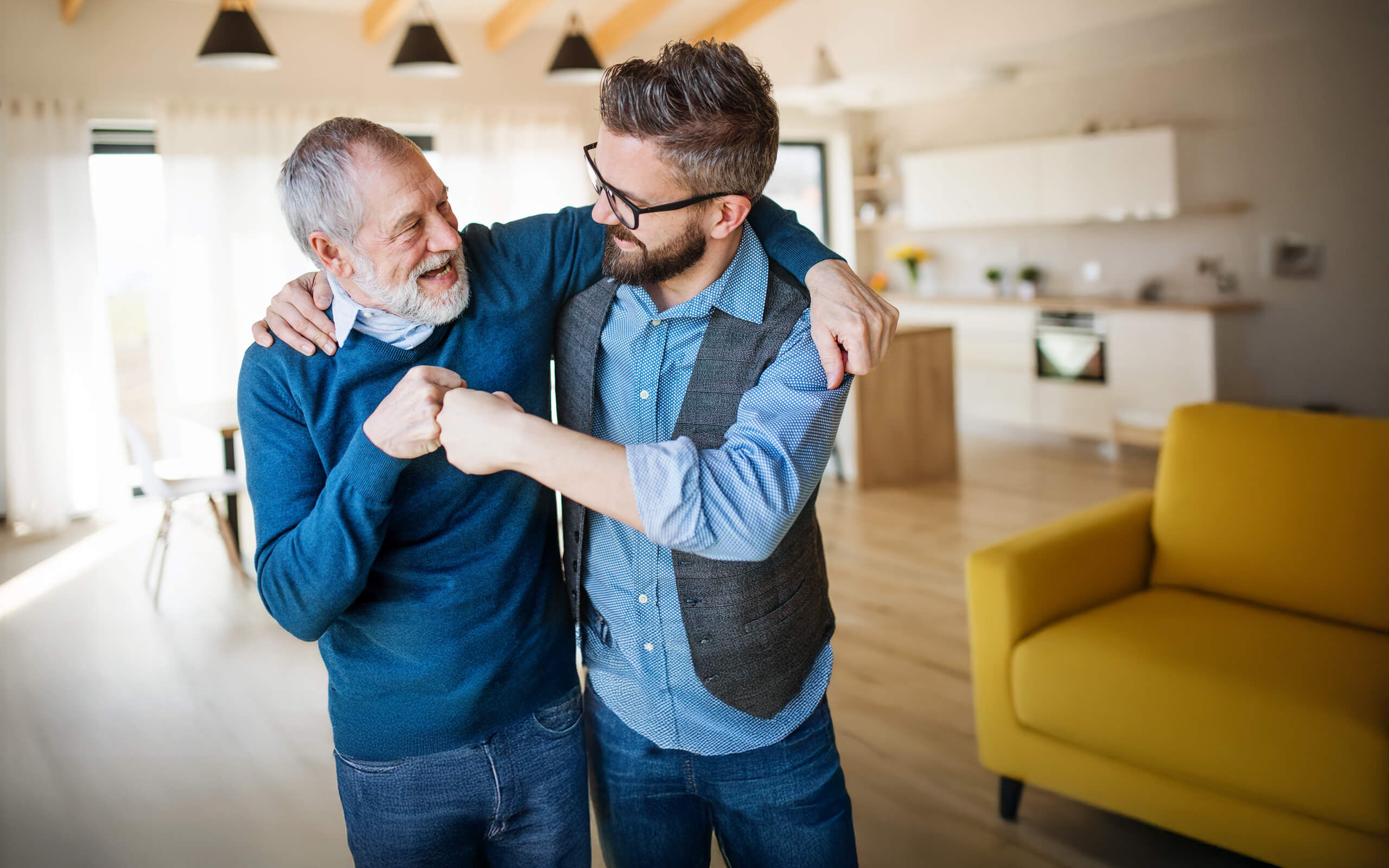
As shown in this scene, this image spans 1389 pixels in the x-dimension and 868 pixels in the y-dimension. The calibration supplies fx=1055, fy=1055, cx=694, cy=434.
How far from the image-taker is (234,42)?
4312mm

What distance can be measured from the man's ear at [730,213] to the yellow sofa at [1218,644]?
1456mm

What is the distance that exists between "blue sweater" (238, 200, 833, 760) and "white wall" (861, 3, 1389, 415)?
18.4 feet

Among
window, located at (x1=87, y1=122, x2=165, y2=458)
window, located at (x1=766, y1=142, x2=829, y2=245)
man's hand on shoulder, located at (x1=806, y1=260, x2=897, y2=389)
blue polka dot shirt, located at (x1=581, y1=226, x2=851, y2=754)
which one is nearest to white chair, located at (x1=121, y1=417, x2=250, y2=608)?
window, located at (x1=87, y1=122, x2=165, y2=458)

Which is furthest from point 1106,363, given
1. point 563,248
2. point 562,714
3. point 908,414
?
point 562,714

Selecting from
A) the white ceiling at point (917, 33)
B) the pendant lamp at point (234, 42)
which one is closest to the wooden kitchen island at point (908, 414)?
the white ceiling at point (917, 33)

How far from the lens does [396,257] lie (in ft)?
4.09

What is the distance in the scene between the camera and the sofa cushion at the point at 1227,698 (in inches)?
79.4

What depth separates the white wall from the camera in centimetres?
618

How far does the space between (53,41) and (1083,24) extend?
229 inches

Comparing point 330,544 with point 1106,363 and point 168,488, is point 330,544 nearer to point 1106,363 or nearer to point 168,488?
point 168,488

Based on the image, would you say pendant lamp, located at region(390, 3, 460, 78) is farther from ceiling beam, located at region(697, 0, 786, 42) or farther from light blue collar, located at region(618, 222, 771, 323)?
light blue collar, located at region(618, 222, 771, 323)

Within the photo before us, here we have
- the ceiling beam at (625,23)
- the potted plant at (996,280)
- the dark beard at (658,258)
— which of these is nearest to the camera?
the dark beard at (658,258)

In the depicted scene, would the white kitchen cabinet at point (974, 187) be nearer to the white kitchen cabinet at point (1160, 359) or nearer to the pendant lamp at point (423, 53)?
the white kitchen cabinet at point (1160, 359)

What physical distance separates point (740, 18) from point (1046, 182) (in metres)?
2.53
